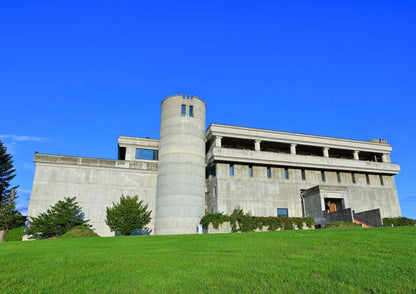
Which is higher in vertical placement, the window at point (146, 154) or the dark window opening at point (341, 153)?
the dark window opening at point (341, 153)

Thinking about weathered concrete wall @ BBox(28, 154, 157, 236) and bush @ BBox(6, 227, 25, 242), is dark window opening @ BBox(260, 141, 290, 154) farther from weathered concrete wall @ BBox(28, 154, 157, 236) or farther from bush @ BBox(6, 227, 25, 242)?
bush @ BBox(6, 227, 25, 242)

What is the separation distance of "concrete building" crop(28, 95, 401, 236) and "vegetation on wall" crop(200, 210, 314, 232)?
10.9 feet

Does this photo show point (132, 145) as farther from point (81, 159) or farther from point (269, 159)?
point (269, 159)

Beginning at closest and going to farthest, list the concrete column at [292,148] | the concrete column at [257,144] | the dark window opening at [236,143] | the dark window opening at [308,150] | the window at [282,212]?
the window at [282,212], the concrete column at [257,144], the concrete column at [292,148], the dark window opening at [236,143], the dark window opening at [308,150]

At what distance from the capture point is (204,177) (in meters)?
42.1

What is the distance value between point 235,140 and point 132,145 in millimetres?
15222

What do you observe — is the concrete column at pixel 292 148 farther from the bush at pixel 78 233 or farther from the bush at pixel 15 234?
the bush at pixel 15 234

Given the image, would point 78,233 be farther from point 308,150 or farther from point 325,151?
point 308,150

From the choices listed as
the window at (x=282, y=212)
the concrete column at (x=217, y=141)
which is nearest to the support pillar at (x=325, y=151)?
the window at (x=282, y=212)

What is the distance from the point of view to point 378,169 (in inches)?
1955

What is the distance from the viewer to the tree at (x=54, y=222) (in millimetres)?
35500

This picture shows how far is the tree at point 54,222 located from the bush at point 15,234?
2.45 meters

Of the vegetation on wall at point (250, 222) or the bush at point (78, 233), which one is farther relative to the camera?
the vegetation on wall at point (250, 222)

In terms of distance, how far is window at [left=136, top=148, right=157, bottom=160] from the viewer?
4825cm
